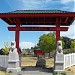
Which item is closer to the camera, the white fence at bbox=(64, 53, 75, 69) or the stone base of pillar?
the stone base of pillar

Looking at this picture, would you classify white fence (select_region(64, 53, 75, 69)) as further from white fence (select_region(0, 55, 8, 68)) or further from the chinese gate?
white fence (select_region(0, 55, 8, 68))


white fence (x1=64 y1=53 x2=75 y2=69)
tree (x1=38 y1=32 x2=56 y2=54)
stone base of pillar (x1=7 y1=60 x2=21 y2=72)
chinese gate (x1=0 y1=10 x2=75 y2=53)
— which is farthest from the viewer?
tree (x1=38 y1=32 x2=56 y2=54)

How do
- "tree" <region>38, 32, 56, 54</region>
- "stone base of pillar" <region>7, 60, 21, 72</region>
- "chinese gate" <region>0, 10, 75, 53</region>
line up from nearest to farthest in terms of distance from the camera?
"stone base of pillar" <region>7, 60, 21, 72</region>, "chinese gate" <region>0, 10, 75, 53</region>, "tree" <region>38, 32, 56, 54</region>

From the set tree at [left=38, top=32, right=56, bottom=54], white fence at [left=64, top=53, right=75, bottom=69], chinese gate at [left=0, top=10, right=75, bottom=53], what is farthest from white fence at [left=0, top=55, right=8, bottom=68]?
tree at [left=38, top=32, right=56, bottom=54]

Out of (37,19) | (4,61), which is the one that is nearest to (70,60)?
(37,19)

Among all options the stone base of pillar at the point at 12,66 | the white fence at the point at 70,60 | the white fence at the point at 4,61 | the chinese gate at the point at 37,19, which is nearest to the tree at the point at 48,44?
the white fence at the point at 70,60

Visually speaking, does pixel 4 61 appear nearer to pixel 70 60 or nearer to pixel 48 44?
pixel 70 60

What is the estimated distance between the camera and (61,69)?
65.8ft

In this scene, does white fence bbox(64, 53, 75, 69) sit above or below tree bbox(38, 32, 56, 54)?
below

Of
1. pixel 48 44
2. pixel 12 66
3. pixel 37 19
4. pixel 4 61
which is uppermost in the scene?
pixel 37 19

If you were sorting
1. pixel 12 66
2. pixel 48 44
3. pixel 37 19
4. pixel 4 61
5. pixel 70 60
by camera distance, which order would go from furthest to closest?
pixel 48 44, pixel 70 60, pixel 37 19, pixel 4 61, pixel 12 66

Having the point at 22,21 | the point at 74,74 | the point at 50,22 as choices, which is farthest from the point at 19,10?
the point at 74,74

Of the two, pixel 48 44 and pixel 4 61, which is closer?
pixel 4 61

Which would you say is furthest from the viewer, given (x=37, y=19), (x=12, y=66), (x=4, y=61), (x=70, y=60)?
(x=70, y=60)
